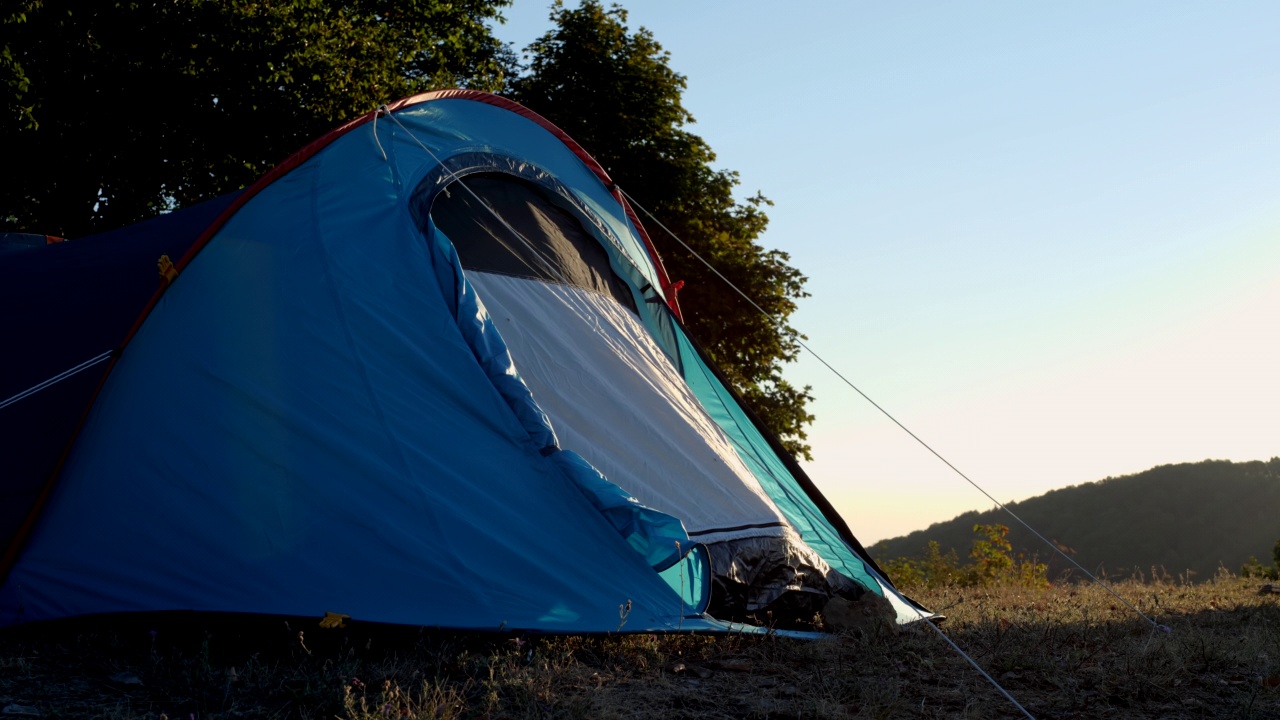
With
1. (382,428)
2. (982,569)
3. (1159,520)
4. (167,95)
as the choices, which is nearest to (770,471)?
(382,428)

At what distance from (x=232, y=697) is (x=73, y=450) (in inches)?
75.2

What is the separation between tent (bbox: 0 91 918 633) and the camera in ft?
12.6

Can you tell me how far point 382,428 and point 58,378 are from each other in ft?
5.97

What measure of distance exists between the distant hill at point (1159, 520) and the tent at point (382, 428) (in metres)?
25.4

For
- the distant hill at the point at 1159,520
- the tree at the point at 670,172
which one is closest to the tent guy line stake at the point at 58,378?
the tree at the point at 670,172

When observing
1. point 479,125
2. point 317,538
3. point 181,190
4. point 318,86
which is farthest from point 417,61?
point 317,538

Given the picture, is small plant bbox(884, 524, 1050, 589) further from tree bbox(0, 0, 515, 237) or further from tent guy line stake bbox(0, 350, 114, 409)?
tree bbox(0, 0, 515, 237)

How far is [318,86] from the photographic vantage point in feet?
37.9

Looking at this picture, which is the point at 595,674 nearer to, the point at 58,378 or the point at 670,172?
the point at 58,378

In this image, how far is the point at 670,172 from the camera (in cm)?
1606

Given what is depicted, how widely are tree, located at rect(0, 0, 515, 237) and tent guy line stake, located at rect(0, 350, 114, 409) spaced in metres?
6.38

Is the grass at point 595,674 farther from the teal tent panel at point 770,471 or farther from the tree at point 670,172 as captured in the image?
the tree at point 670,172

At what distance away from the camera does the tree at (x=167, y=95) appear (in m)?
10.7

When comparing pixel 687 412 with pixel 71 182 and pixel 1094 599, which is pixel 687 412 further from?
pixel 71 182
